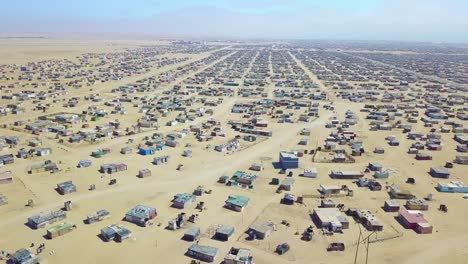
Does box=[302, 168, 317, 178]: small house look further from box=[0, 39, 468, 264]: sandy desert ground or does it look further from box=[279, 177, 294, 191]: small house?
box=[279, 177, 294, 191]: small house

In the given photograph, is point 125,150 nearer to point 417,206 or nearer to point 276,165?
point 276,165

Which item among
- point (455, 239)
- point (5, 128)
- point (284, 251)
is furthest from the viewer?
point (5, 128)

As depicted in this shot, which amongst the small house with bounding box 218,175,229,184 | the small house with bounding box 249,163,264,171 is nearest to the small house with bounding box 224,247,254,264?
the small house with bounding box 218,175,229,184

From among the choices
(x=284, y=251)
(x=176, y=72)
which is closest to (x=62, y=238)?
(x=284, y=251)

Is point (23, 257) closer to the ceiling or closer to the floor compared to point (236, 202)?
closer to the floor

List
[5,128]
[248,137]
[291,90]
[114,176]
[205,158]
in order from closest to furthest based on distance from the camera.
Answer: [114,176], [205,158], [248,137], [5,128], [291,90]

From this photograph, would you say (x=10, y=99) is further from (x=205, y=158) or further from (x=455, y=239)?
(x=455, y=239)

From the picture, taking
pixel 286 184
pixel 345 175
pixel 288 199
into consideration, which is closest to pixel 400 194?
pixel 345 175
